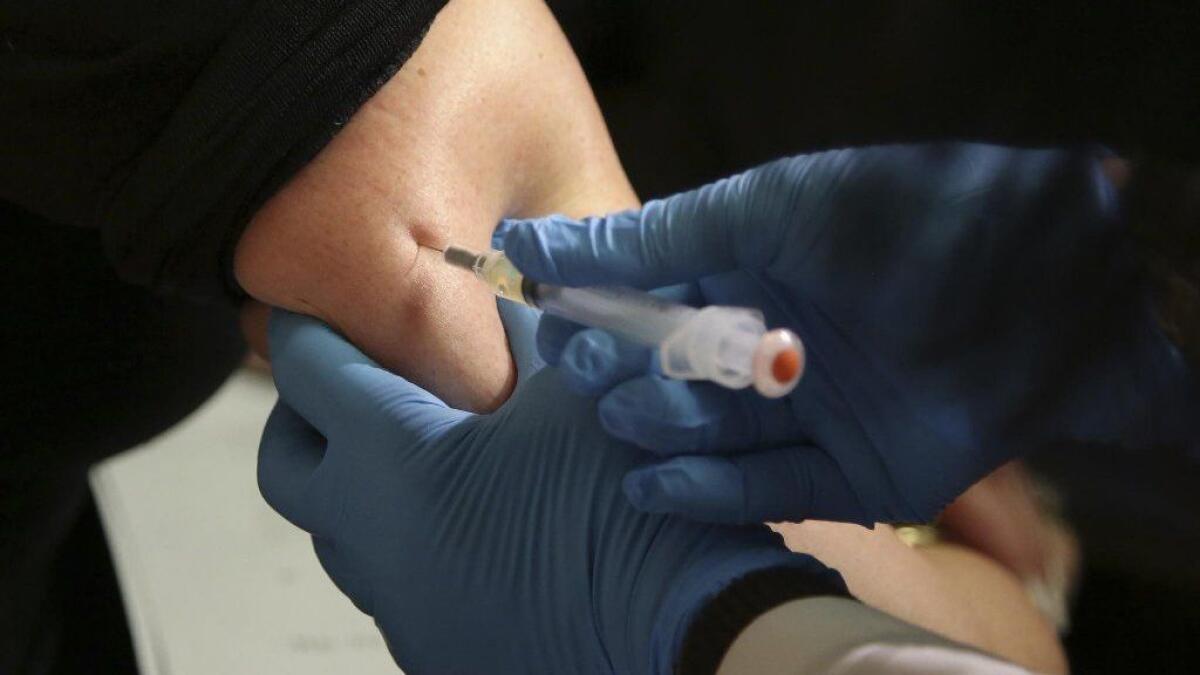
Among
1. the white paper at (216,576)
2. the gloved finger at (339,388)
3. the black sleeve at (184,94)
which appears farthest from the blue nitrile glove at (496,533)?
the white paper at (216,576)

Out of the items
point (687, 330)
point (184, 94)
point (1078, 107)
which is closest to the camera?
point (1078, 107)

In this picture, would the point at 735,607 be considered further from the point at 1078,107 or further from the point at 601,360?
the point at 1078,107

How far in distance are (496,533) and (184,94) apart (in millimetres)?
330

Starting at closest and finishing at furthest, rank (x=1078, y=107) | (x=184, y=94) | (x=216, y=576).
Answer: 1. (x=1078, y=107)
2. (x=184, y=94)
3. (x=216, y=576)

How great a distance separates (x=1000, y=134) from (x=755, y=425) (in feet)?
0.66

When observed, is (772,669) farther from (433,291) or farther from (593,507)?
(433,291)

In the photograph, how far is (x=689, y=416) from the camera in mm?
526

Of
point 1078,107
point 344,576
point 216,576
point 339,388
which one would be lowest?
point 216,576

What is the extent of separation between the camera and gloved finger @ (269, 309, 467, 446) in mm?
646

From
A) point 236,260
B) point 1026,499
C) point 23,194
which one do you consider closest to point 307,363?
point 236,260

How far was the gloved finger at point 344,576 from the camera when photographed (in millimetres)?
653

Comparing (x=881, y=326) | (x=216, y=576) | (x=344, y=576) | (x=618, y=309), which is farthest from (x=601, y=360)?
(x=216, y=576)

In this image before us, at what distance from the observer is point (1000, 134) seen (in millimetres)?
423

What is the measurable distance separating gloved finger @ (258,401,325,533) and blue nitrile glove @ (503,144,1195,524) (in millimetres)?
208
